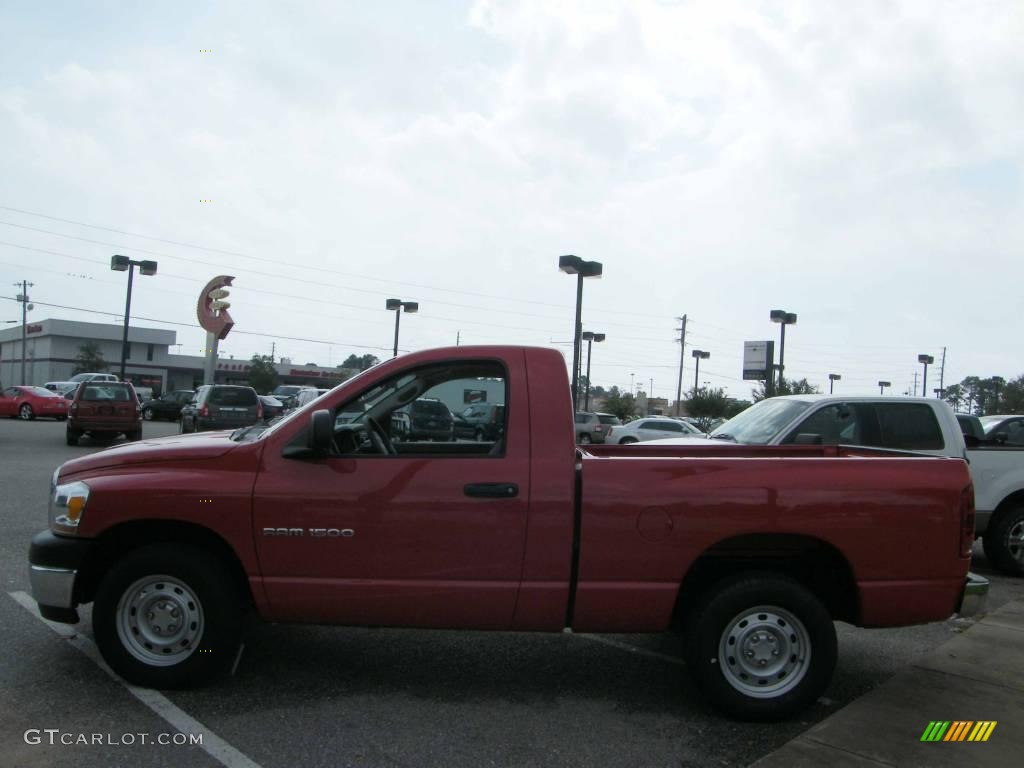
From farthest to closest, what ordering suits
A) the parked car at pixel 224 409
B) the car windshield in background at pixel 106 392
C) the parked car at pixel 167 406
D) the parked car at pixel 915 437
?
1. the parked car at pixel 167 406
2. the parked car at pixel 224 409
3. the car windshield in background at pixel 106 392
4. the parked car at pixel 915 437

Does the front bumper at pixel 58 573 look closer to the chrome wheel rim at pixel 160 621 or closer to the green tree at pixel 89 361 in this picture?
the chrome wheel rim at pixel 160 621

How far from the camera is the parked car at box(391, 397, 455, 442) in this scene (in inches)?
177

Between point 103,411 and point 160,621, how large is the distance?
56.2 ft

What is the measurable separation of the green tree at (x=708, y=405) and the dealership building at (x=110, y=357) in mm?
32680

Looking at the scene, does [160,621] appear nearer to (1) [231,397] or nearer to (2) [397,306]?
(1) [231,397]

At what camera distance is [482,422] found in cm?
445

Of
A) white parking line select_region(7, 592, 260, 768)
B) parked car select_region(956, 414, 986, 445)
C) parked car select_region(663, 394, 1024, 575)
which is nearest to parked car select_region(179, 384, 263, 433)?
parked car select_region(663, 394, 1024, 575)

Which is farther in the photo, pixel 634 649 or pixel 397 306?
pixel 397 306

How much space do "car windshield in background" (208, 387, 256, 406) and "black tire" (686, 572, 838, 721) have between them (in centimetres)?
1890

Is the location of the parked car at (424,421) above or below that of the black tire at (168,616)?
above

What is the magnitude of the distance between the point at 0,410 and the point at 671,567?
33227mm

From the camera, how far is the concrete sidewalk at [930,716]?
3811 millimetres

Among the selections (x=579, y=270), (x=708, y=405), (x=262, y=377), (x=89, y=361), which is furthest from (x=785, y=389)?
(x=89, y=361)

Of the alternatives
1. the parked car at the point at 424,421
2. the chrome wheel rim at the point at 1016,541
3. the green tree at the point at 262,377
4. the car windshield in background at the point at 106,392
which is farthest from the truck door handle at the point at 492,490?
the green tree at the point at 262,377
